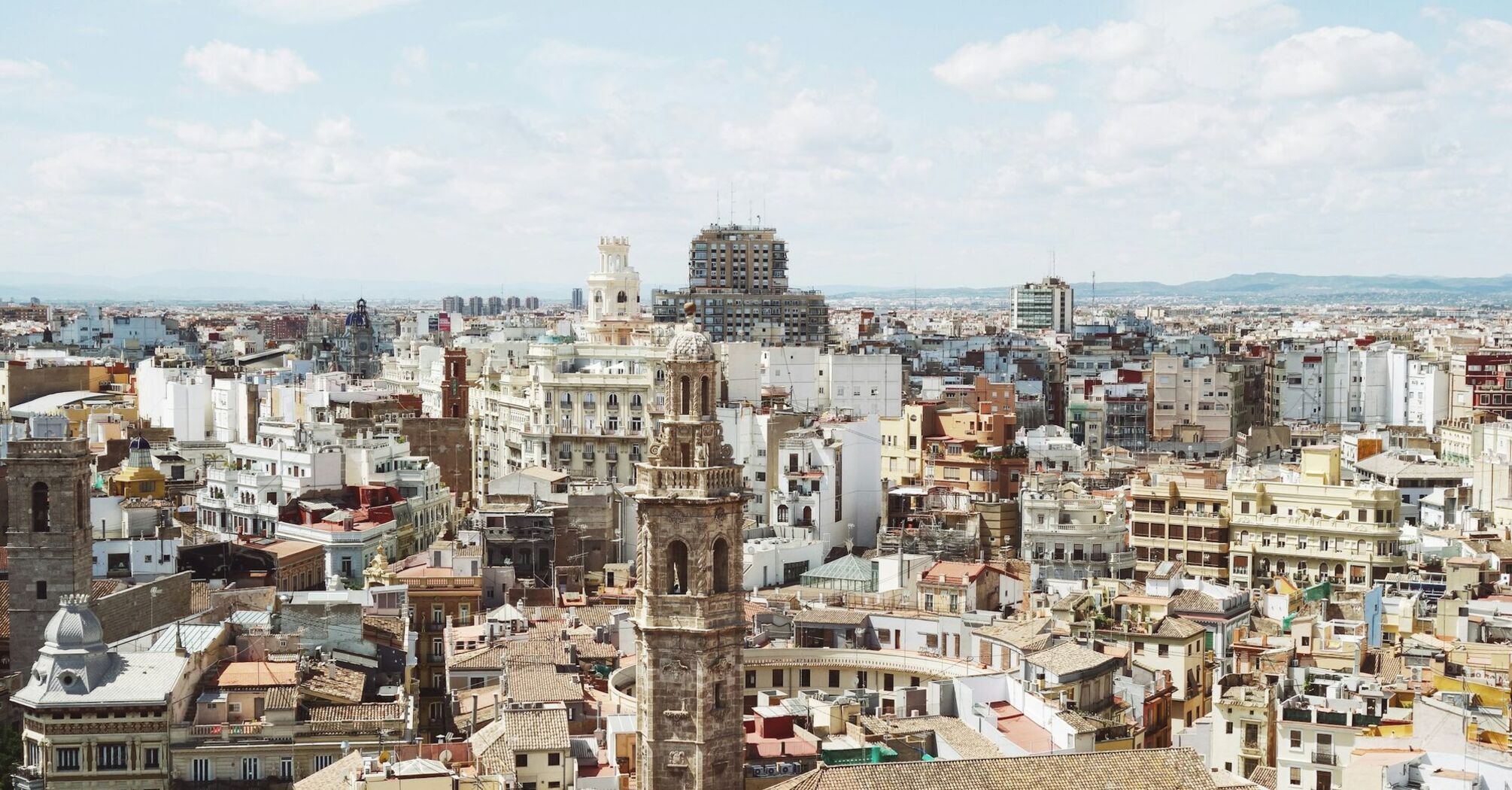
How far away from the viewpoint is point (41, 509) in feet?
148

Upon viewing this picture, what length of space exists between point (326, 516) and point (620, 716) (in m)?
28.4

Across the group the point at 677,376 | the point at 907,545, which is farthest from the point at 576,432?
the point at 677,376

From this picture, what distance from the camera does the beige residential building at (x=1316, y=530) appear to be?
207 feet

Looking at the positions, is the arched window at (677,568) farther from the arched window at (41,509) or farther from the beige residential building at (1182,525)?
the beige residential building at (1182,525)

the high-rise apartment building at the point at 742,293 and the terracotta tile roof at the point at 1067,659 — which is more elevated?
the high-rise apartment building at the point at 742,293

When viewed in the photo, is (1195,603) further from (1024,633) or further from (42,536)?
(42,536)

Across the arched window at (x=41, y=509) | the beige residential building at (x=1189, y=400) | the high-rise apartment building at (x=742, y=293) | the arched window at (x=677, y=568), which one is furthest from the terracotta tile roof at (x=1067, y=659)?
the high-rise apartment building at (x=742, y=293)

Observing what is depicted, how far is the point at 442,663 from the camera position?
166 ft

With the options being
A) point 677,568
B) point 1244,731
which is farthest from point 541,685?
point 1244,731

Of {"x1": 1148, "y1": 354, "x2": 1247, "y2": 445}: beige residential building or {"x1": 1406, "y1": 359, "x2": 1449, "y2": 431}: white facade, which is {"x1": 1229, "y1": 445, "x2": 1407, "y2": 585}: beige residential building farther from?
{"x1": 1406, "y1": 359, "x2": 1449, "y2": 431}: white facade

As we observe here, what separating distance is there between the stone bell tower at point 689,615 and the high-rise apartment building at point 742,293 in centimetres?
12408

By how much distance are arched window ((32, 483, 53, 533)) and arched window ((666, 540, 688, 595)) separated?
1891 cm

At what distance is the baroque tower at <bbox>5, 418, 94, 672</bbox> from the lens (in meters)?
44.3

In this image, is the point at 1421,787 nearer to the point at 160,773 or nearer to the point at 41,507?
the point at 160,773
